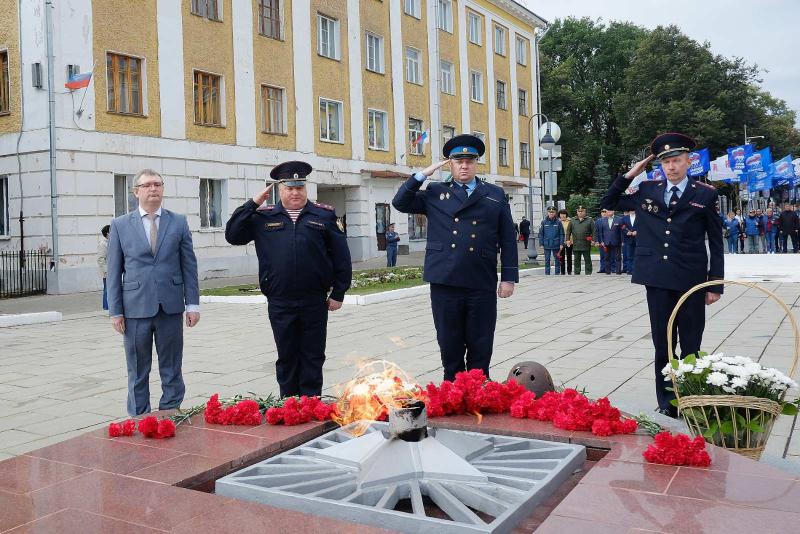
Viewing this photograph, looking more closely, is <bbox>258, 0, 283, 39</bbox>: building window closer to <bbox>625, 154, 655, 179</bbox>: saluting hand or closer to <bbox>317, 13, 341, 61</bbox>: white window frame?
<bbox>317, 13, 341, 61</bbox>: white window frame

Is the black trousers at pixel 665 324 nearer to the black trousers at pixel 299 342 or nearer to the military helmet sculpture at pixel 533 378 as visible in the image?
the military helmet sculpture at pixel 533 378

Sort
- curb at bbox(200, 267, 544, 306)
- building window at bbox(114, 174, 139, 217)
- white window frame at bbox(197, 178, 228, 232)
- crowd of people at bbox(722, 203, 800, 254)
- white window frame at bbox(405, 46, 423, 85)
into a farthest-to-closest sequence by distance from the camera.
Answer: white window frame at bbox(405, 46, 423, 85) < crowd of people at bbox(722, 203, 800, 254) < white window frame at bbox(197, 178, 228, 232) < building window at bbox(114, 174, 139, 217) < curb at bbox(200, 267, 544, 306)

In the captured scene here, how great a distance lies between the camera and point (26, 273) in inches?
715

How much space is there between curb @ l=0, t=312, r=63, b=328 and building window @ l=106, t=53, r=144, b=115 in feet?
25.0

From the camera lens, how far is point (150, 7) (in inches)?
786

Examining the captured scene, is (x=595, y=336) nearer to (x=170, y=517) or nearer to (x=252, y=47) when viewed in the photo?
(x=170, y=517)

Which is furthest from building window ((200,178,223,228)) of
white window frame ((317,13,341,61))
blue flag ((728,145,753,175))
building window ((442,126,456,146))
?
blue flag ((728,145,753,175))

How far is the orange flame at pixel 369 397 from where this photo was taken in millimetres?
3887

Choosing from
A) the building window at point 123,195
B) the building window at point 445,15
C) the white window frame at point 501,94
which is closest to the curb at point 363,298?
the building window at point 123,195

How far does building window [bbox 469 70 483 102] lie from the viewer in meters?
36.5

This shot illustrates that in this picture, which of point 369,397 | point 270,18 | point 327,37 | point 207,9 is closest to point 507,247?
point 369,397

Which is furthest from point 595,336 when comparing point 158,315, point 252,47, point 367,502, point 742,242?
point 742,242

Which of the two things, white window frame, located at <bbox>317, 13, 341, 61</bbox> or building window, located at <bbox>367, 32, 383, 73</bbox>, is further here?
building window, located at <bbox>367, 32, 383, 73</bbox>

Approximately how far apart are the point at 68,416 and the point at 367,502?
4.11 meters
